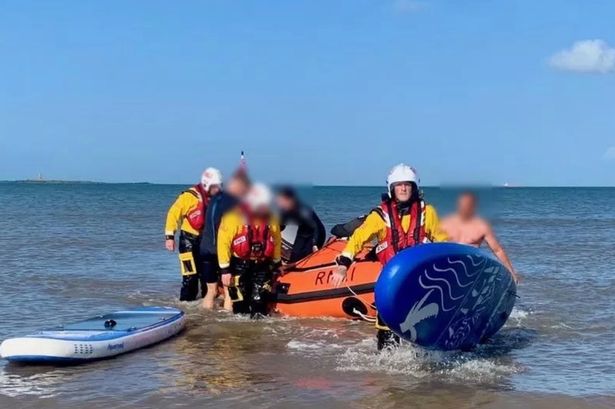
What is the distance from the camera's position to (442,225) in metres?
6.77

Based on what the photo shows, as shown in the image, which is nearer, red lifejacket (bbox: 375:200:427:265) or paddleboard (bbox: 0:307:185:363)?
paddleboard (bbox: 0:307:185:363)

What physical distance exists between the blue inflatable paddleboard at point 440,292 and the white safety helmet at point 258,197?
9.00 feet

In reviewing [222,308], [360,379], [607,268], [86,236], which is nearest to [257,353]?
[360,379]

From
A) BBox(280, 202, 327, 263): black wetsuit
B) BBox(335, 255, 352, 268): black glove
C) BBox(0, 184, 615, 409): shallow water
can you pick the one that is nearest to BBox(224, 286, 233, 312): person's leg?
BBox(0, 184, 615, 409): shallow water

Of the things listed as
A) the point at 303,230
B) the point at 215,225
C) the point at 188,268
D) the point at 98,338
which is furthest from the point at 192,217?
the point at 98,338

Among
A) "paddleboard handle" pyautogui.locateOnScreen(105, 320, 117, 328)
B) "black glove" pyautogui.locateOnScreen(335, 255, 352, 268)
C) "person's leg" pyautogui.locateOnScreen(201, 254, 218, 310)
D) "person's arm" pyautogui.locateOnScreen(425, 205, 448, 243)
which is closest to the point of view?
"person's arm" pyautogui.locateOnScreen(425, 205, 448, 243)

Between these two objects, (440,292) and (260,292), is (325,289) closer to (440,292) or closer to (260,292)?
(260,292)

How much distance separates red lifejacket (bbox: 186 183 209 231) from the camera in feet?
30.9

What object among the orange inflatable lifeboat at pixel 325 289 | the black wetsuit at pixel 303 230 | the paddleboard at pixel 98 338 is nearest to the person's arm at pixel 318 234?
the black wetsuit at pixel 303 230

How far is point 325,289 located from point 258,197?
1204mm

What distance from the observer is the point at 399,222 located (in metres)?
6.59

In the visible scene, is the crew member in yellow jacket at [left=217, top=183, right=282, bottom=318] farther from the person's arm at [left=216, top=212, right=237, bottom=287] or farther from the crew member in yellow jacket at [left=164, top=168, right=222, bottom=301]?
the crew member in yellow jacket at [left=164, top=168, right=222, bottom=301]

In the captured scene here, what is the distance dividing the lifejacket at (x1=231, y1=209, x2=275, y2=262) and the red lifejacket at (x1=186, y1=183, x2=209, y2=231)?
108cm

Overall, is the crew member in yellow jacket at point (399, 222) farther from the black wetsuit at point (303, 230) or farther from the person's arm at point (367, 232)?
the black wetsuit at point (303, 230)
